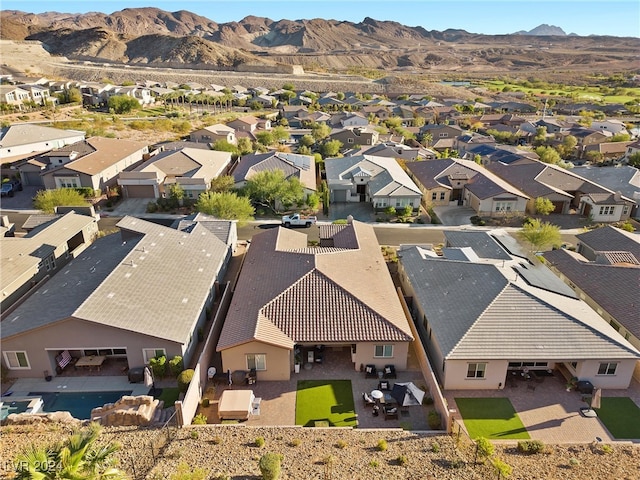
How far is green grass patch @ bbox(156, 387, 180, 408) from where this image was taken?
74.1 ft

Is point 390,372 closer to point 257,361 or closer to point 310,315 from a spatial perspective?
point 310,315

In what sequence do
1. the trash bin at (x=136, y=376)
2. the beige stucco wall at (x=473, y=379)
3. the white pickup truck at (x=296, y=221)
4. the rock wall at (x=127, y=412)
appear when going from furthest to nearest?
the white pickup truck at (x=296, y=221), the trash bin at (x=136, y=376), the beige stucco wall at (x=473, y=379), the rock wall at (x=127, y=412)

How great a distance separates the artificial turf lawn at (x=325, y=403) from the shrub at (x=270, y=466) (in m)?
4.52

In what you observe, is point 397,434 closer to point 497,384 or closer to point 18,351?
point 497,384

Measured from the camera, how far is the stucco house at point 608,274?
89.9ft

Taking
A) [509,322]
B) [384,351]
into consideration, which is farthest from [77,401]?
[509,322]

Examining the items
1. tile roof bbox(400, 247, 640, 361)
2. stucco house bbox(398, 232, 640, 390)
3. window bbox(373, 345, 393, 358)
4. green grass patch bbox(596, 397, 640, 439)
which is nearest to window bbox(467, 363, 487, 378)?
stucco house bbox(398, 232, 640, 390)

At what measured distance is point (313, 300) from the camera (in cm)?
2642

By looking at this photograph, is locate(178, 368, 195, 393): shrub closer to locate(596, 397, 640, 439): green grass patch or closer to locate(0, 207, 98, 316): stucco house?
locate(0, 207, 98, 316): stucco house

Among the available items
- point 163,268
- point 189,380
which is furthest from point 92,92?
point 189,380

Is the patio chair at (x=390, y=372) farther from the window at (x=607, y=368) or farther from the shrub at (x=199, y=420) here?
the window at (x=607, y=368)

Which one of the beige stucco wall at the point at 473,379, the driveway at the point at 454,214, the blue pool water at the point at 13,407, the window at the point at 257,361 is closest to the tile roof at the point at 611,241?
the driveway at the point at 454,214

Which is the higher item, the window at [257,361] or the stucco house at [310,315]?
the stucco house at [310,315]

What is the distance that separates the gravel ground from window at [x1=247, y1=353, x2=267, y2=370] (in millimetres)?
4351
